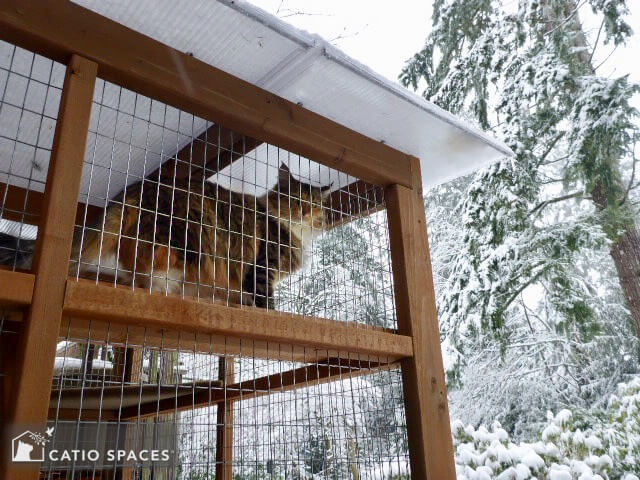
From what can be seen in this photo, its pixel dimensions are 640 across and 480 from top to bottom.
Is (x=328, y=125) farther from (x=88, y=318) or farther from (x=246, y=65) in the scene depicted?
(x=88, y=318)

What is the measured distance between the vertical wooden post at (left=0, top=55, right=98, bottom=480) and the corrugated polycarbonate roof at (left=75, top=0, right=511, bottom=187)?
284 millimetres

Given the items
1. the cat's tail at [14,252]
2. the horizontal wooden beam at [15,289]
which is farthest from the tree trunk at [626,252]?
the horizontal wooden beam at [15,289]

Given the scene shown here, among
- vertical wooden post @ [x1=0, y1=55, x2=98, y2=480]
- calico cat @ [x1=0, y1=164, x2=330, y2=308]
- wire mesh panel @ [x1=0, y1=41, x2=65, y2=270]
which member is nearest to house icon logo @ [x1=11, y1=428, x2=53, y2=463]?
vertical wooden post @ [x1=0, y1=55, x2=98, y2=480]

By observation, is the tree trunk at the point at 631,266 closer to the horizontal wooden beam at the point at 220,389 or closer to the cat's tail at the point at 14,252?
the horizontal wooden beam at the point at 220,389

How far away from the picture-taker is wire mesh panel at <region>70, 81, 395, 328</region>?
184 cm

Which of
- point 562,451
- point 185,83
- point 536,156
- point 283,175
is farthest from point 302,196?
point 562,451

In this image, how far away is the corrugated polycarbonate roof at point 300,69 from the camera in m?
Answer: 1.50

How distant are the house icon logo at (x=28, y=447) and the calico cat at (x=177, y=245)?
57 cm

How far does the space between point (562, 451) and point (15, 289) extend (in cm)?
496

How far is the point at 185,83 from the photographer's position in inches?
62.0

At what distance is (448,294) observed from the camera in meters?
5.54

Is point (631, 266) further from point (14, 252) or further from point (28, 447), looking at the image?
point (28, 447)

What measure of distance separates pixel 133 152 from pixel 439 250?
7627 millimetres

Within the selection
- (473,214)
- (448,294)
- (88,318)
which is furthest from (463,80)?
(88,318)
